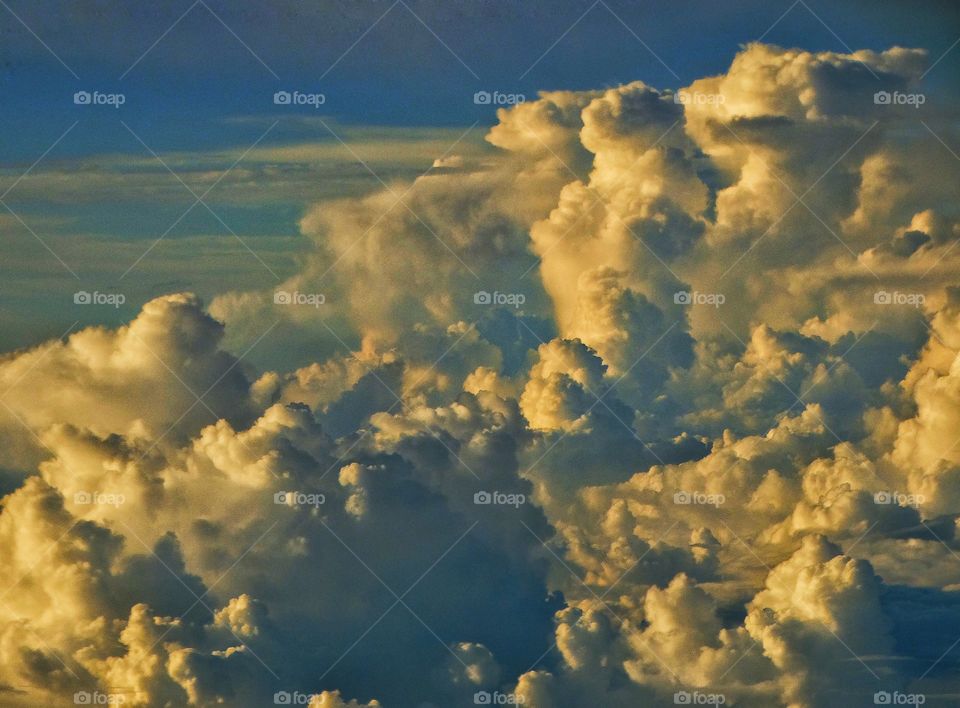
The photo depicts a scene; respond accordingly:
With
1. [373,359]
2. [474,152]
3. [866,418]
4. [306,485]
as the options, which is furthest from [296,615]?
[866,418]

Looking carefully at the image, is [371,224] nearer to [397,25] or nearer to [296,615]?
[397,25]
